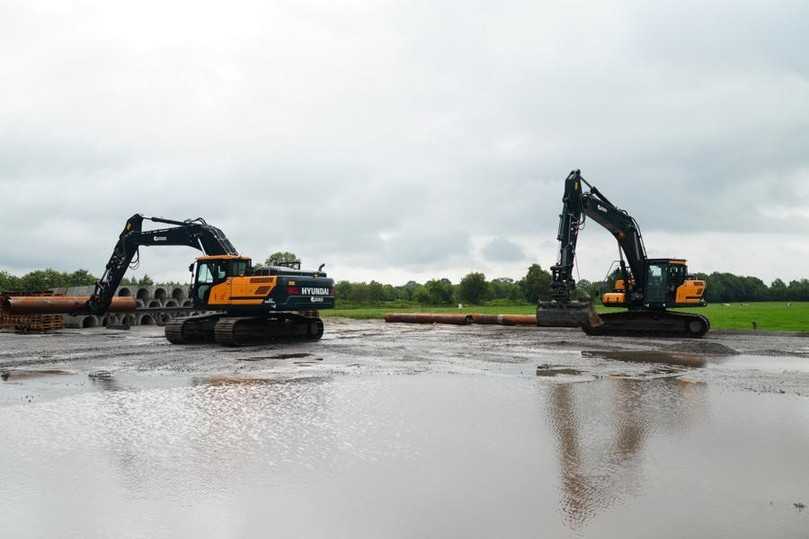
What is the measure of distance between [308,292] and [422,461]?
15.4 metres

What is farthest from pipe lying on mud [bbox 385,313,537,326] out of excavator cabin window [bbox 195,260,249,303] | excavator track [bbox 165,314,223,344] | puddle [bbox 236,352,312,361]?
puddle [bbox 236,352,312,361]

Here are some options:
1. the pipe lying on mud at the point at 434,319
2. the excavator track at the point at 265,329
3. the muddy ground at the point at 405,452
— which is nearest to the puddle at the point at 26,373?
the muddy ground at the point at 405,452

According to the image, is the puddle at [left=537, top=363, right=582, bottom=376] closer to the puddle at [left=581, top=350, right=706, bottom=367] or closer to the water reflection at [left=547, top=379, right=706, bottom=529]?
the water reflection at [left=547, top=379, right=706, bottom=529]

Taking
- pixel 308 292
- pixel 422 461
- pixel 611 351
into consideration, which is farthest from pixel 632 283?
pixel 422 461

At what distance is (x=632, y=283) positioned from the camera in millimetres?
26844

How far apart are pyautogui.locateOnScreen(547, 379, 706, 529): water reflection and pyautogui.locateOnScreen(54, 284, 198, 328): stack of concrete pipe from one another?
89.5 ft

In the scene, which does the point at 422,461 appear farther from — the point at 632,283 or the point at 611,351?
the point at 632,283

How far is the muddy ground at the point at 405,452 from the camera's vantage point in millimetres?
4891

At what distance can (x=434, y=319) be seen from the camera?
39438 millimetres

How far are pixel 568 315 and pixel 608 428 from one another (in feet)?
61.4

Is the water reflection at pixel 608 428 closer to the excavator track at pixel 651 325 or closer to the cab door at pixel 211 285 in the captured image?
the cab door at pixel 211 285

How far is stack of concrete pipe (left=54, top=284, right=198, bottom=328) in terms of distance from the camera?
3372 centimetres

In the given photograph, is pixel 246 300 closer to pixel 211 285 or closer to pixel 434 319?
pixel 211 285

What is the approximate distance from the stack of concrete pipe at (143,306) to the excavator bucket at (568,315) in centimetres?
1922
